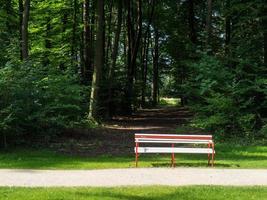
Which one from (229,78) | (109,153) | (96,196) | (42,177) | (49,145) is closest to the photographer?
(96,196)

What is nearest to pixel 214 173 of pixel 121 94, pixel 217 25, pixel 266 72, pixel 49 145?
pixel 49 145

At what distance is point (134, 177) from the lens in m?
12.0

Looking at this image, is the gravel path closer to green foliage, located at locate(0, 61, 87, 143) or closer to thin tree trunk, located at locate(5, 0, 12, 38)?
green foliage, located at locate(0, 61, 87, 143)

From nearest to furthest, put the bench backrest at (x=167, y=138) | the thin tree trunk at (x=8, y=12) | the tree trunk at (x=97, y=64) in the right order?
the bench backrest at (x=167, y=138), the tree trunk at (x=97, y=64), the thin tree trunk at (x=8, y=12)

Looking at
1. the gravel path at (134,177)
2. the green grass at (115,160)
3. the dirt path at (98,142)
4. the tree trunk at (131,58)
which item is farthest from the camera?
the tree trunk at (131,58)

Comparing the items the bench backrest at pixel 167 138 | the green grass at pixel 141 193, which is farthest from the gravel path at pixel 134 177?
the bench backrest at pixel 167 138

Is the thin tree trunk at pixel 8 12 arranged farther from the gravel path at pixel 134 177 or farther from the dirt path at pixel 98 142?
the gravel path at pixel 134 177

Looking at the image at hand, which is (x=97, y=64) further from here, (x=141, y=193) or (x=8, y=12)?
(x=141, y=193)

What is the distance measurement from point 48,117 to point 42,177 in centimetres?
721

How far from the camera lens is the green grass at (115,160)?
45.2ft

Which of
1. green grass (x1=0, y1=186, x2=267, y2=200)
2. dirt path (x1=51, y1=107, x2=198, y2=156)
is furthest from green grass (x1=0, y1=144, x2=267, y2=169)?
green grass (x1=0, y1=186, x2=267, y2=200)

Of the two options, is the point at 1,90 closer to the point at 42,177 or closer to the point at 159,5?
the point at 42,177

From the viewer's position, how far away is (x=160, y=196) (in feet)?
32.4

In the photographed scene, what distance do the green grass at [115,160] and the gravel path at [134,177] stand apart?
81cm
